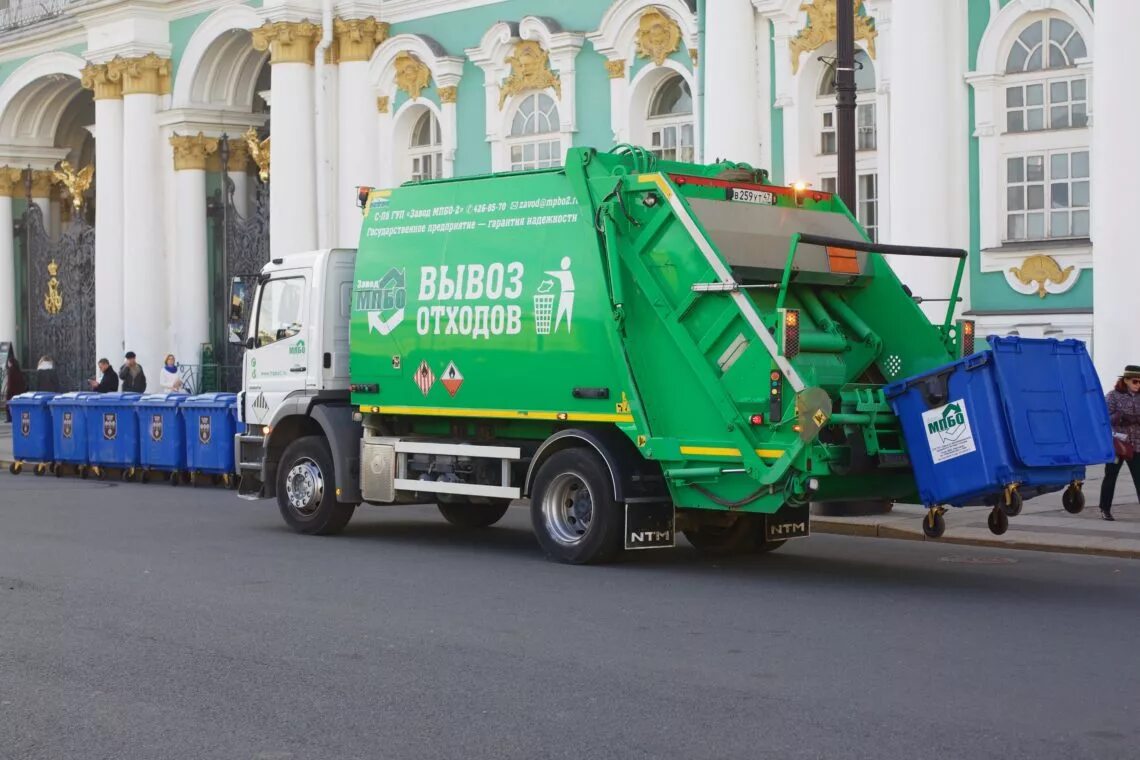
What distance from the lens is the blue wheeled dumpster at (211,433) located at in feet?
72.7

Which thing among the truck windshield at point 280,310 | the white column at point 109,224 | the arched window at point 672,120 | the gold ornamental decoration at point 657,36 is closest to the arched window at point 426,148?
the arched window at point 672,120

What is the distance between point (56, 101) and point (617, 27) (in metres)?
18.1

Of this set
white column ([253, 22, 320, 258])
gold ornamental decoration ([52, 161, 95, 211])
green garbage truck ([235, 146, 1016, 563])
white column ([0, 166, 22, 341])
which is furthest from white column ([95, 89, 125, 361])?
green garbage truck ([235, 146, 1016, 563])

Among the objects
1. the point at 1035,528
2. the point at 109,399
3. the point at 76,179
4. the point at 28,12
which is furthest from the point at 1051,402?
the point at 76,179

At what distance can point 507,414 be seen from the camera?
14.1 m

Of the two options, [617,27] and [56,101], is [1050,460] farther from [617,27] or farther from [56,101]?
[56,101]

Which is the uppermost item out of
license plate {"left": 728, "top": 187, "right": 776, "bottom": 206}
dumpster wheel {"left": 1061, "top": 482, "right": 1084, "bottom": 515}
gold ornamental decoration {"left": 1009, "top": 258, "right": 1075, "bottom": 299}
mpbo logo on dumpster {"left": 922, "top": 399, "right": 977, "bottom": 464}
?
license plate {"left": 728, "top": 187, "right": 776, "bottom": 206}

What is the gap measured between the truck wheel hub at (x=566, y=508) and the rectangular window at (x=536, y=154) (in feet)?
50.5

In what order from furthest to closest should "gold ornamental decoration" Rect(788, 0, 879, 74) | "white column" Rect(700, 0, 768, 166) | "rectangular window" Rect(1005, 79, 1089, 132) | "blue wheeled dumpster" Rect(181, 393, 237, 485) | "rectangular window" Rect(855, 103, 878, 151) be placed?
1. "white column" Rect(700, 0, 768, 166)
2. "rectangular window" Rect(855, 103, 878, 151)
3. "gold ornamental decoration" Rect(788, 0, 879, 74)
4. "blue wheeled dumpster" Rect(181, 393, 237, 485)
5. "rectangular window" Rect(1005, 79, 1089, 132)

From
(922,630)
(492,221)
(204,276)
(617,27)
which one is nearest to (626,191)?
(492,221)

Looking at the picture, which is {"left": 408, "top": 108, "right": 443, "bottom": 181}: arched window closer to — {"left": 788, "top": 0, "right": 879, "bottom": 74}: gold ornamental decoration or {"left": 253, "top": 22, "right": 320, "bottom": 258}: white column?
{"left": 253, "top": 22, "right": 320, "bottom": 258}: white column

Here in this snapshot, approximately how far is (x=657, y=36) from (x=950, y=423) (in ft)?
52.7

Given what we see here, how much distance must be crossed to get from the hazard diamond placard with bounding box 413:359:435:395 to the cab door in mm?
1654

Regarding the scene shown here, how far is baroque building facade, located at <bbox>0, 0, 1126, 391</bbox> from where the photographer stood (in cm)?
2219
